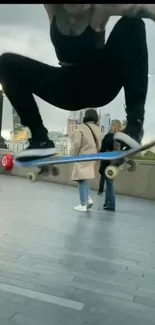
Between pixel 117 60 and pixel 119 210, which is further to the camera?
pixel 119 210

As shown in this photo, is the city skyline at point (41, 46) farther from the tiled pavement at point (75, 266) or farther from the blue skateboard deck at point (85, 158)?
the tiled pavement at point (75, 266)

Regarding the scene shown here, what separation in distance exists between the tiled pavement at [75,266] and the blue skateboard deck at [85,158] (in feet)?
3.79

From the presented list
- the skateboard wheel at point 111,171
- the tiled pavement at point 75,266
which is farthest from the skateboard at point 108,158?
the tiled pavement at point 75,266

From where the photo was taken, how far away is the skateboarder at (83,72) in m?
1.71

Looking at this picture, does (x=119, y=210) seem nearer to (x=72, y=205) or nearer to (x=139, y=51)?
(x=72, y=205)

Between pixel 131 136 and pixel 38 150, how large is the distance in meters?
0.45

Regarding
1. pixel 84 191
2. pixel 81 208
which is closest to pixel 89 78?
pixel 84 191

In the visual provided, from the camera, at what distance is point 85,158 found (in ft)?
6.47

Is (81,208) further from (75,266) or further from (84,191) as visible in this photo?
(75,266)

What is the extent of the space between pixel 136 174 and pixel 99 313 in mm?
5412

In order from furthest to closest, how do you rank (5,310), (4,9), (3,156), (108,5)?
1. (5,310)
2. (3,156)
3. (4,9)
4. (108,5)

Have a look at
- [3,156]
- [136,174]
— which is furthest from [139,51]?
[136,174]

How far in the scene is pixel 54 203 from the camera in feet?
22.0

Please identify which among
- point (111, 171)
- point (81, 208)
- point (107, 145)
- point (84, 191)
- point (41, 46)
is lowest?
point (81, 208)
